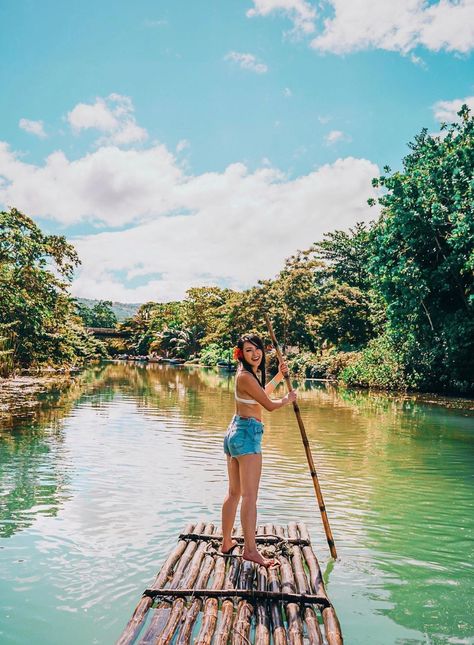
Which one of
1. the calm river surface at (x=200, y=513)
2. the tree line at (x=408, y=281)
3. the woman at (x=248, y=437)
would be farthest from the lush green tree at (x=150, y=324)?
the woman at (x=248, y=437)

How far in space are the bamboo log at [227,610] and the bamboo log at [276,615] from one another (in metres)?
→ 0.26

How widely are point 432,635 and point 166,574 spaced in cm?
192

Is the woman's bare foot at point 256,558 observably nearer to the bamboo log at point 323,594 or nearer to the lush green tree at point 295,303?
the bamboo log at point 323,594

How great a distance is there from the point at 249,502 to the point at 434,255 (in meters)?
20.1

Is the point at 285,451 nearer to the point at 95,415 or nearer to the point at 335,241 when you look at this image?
the point at 95,415

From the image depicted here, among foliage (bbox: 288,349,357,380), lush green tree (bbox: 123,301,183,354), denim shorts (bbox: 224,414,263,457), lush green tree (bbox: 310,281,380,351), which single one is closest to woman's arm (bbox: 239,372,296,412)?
denim shorts (bbox: 224,414,263,457)

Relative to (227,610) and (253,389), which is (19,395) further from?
(227,610)

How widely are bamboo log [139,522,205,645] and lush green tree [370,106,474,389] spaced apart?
16578mm

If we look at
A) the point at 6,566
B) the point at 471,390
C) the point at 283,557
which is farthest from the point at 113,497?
the point at 471,390

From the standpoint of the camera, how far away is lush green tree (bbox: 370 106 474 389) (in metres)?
20.2

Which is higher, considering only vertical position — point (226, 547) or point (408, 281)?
point (408, 281)

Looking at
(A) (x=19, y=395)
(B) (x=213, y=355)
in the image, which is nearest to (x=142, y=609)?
(A) (x=19, y=395)

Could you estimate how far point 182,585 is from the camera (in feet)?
13.4

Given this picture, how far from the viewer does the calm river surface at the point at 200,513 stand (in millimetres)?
4316
